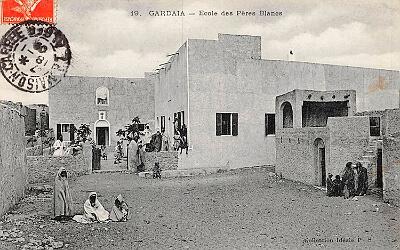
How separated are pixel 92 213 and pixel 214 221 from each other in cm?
237

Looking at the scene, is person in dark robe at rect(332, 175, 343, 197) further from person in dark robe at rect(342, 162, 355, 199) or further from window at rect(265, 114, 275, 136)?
window at rect(265, 114, 275, 136)

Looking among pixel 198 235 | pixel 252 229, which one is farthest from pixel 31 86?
pixel 252 229

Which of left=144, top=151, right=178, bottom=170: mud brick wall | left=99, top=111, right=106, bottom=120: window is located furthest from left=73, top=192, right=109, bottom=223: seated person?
left=99, top=111, right=106, bottom=120: window

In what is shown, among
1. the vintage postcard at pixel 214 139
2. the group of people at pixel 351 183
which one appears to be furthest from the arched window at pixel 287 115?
the group of people at pixel 351 183

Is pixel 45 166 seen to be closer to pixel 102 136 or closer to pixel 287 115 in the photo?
pixel 287 115

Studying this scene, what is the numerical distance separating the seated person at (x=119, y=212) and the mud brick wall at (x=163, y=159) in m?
6.02

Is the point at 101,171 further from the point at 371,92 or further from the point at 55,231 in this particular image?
the point at 371,92

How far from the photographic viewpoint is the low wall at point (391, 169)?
8727 millimetres

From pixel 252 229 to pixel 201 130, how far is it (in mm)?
7848

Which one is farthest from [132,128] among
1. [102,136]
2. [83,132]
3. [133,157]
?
[102,136]

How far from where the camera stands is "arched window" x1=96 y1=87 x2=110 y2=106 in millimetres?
23706

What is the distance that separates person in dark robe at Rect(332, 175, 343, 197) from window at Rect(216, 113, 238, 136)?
594 centimetres

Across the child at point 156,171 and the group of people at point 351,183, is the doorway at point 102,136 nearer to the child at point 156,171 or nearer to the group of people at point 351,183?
the child at point 156,171

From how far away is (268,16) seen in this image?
8.93 m
